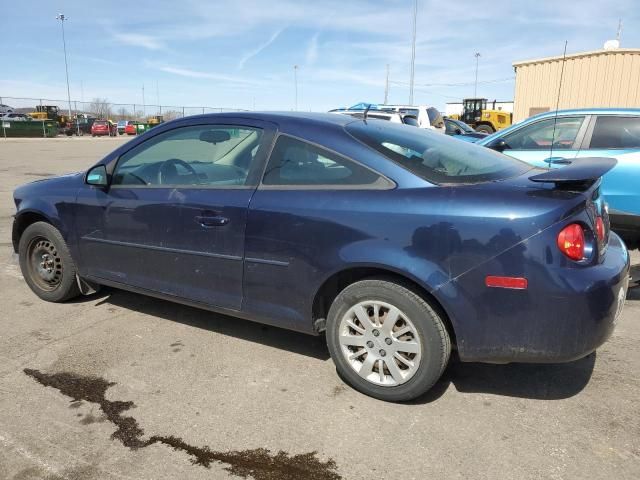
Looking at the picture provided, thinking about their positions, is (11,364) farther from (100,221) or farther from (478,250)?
(478,250)

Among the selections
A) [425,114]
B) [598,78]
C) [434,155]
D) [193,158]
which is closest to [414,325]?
[434,155]

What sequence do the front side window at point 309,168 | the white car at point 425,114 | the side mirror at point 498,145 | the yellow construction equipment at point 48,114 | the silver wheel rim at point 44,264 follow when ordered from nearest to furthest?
the front side window at point 309,168 < the silver wheel rim at point 44,264 < the side mirror at point 498,145 < the white car at point 425,114 < the yellow construction equipment at point 48,114

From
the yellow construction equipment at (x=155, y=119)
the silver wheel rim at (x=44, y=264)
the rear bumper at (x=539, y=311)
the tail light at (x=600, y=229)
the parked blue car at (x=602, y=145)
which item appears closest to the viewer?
the rear bumper at (x=539, y=311)

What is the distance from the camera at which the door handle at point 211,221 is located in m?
3.23

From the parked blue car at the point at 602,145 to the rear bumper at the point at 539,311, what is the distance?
2.90 meters

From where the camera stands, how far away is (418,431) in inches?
104

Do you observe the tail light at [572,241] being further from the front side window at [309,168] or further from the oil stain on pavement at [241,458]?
the oil stain on pavement at [241,458]

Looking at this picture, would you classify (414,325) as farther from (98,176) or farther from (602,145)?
(602,145)

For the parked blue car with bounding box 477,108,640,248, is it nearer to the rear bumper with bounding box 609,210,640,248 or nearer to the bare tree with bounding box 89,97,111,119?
the rear bumper with bounding box 609,210,640,248

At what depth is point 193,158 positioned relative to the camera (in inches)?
150

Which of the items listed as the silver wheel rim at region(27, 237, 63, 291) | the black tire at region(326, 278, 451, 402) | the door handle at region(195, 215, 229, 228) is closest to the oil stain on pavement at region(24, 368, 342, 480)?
the black tire at region(326, 278, 451, 402)

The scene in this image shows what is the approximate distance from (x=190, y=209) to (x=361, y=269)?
3.92 feet

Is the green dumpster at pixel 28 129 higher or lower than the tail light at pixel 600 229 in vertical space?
higher

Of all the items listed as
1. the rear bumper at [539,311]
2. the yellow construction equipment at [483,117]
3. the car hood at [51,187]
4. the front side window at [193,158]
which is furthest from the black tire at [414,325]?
the yellow construction equipment at [483,117]
